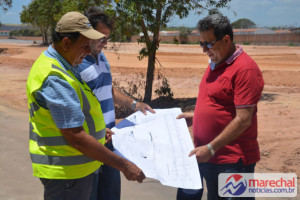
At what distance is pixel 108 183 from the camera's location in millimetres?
3072

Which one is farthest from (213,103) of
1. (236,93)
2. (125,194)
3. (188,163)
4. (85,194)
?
(125,194)

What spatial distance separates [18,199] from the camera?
4.06 meters

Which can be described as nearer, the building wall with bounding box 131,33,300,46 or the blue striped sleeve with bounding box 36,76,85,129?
the blue striped sleeve with bounding box 36,76,85,129

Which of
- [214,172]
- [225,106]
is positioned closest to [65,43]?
[225,106]

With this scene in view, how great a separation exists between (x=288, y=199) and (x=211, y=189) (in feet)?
6.64

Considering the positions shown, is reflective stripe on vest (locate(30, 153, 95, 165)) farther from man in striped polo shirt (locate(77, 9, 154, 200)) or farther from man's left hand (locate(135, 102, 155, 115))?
man's left hand (locate(135, 102, 155, 115))

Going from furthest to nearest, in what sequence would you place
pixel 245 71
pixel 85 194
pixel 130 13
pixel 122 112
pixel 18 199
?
1. pixel 122 112
2. pixel 130 13
3. pixel 18 199
4. pixel 245 71
5. pixel 85 194

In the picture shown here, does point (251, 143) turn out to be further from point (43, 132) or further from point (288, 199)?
point (288, 199)

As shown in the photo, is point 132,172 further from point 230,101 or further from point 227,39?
point 227,39

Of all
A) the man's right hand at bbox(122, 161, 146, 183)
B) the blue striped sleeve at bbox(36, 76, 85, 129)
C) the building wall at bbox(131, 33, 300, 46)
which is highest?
the building wall at bbox(131, 33, 300, 46)

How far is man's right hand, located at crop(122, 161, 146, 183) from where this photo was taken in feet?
6.93

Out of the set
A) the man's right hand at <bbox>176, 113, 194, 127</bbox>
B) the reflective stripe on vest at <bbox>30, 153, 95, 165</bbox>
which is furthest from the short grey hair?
the reflective stripe on vest at <bbox>30, 153, 95, 165</bbox>

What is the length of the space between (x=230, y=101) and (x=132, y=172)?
2.86 feet

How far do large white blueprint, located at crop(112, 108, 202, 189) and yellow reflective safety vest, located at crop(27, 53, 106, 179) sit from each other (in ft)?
1.10
